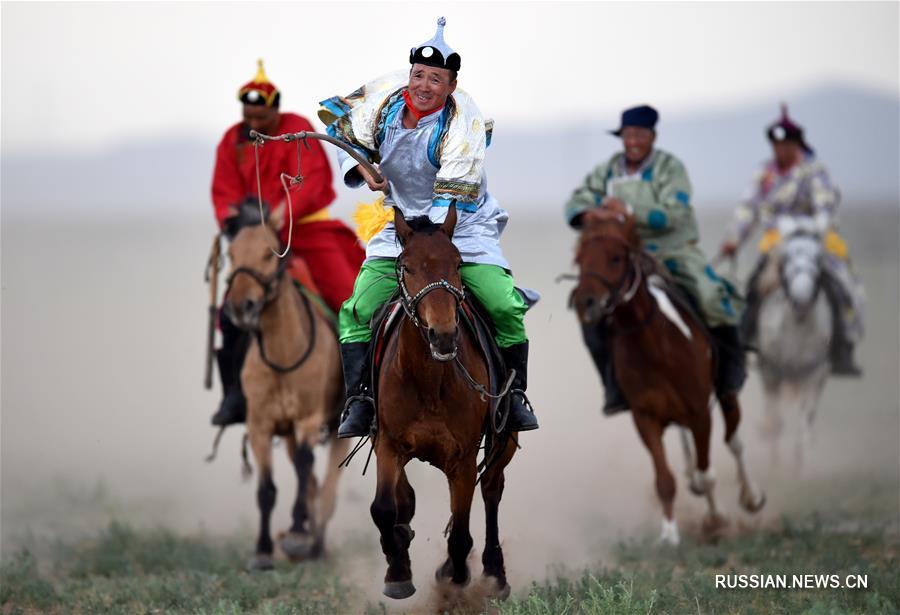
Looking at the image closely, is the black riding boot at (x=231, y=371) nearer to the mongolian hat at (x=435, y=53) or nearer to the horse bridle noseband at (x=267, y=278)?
the horse bridle noseband at (x=267, y=278)

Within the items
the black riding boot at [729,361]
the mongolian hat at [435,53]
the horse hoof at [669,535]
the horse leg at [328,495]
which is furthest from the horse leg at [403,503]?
the black riding boot at [729,361]

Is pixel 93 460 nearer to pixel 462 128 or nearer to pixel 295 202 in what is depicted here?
pixel 295 202

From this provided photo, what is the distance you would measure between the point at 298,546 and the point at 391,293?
355 cm

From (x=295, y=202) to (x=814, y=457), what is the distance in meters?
6.74

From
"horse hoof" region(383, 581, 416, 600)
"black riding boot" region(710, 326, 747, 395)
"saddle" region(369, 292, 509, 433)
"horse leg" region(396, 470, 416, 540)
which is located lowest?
"horse hoof" region(383, 581, 416, 600)

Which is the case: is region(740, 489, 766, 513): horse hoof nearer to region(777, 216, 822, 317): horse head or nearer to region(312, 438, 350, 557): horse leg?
region(777, 216, 822, 317): horse head

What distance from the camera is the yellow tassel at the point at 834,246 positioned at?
1552cm

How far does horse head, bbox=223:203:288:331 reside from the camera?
1123cm

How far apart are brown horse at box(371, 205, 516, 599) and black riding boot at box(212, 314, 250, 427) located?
12.8ft

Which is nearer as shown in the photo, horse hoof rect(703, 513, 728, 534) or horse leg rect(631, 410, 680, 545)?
horse leg rect(631, 410, 680, 545)

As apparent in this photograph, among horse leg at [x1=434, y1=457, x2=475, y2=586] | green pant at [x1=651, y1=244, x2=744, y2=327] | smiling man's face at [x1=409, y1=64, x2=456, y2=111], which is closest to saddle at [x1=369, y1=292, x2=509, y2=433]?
horse leg at [x1=434, y1=457, x2=475, y2=586]

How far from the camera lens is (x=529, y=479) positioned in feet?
47.0

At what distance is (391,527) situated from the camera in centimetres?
798

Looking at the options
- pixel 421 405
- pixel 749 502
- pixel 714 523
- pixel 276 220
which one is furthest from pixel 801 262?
pixel 421 405
